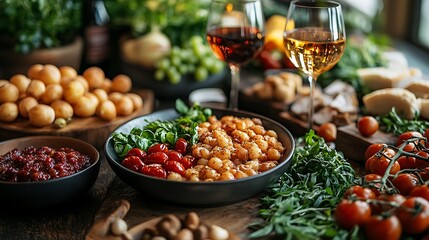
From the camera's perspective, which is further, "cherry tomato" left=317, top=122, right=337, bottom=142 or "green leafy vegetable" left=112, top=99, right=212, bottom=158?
"cherry tomato" left=317, top=122, right=337, bottom=142

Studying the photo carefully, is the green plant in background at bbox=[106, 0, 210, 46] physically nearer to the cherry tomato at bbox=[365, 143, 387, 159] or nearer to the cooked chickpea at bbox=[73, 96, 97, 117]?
the cooked chickpea at bbox=[73, 96, 97, 117]

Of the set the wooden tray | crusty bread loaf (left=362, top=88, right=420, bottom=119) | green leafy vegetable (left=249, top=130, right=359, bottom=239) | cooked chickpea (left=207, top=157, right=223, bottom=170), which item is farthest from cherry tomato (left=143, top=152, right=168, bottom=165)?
crusty bread loaf (left=362, top=88, right=420, bottom=119)

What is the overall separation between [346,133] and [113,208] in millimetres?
746

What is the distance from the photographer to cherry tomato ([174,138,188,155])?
60.6 inches

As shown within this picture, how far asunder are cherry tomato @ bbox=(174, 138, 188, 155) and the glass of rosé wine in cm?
43

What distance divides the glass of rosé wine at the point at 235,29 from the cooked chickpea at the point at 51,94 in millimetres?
517

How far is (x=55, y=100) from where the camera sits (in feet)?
6.15

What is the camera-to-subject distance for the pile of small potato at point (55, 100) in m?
1.83

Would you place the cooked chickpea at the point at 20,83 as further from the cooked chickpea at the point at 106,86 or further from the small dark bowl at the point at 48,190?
the small dark bowl at the point at 48,190

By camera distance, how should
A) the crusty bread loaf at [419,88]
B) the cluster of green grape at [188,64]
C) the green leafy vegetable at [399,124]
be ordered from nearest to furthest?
1. the green leafy vegetable at [399,124]
2. the crusty bread loaf at [419,88]
3. the cluster of green grape at [188,64]

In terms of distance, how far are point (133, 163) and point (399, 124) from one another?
0.82 meters

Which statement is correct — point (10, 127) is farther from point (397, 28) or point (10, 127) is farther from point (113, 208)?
point (397, 28)

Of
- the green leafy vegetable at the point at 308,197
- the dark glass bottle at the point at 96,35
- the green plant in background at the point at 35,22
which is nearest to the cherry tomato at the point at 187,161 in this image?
the green leafy vegetable at the point at 308,197

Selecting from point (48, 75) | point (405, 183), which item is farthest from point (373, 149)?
point (48, 75)
